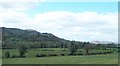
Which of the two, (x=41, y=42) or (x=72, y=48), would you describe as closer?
(x=72, y=48)

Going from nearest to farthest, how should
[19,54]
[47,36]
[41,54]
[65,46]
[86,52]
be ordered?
[19,54] → [41,54] → [86,52] → [65,46] → [47,36]

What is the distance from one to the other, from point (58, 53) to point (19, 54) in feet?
19.8

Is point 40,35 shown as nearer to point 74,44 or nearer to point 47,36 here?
point 47,36

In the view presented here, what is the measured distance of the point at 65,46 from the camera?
39.2 metres

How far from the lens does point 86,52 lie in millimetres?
35750

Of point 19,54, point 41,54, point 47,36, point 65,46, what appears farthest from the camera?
point 47,36

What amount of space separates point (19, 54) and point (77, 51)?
10024mm

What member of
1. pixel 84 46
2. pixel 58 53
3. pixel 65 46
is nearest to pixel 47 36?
pixel 65 46

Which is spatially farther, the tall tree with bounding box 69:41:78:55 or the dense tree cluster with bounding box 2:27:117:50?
the tall tree with bounding box 69:41:78:55

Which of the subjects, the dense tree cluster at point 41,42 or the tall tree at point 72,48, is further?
the tall tree at point 72,48

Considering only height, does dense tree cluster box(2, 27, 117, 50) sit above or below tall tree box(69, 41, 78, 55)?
above

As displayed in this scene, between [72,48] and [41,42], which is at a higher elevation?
[41,42]

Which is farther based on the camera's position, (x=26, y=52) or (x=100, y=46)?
(x=100, y=46)

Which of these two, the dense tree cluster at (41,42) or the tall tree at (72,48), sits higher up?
the dense tree cluster at (41,42)
